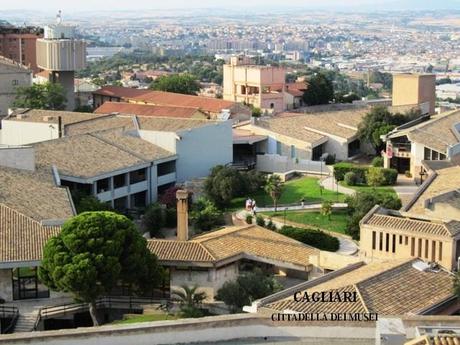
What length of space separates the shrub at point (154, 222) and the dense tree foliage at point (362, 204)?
280 inches

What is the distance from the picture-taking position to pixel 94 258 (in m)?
24.9

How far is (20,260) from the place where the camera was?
26578 mm

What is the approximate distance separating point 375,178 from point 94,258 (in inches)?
772

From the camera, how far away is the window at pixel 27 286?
2728 centimetres

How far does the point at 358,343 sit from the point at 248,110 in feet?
157

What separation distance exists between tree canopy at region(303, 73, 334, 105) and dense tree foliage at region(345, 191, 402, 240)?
35.6 meters

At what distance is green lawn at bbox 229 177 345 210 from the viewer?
3906 cm

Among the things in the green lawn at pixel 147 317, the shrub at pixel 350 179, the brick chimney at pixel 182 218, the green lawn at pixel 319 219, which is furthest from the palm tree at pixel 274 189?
the green lawn at pixel 147 317

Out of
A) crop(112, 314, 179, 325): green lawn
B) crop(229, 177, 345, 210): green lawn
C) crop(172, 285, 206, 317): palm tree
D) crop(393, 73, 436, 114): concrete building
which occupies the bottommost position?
crop(112, 314, 179, 325): green lawn

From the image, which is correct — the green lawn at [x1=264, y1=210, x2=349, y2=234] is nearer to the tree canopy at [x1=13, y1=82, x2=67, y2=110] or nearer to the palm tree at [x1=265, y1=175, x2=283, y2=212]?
the palm tree at [x1=265, y1=175, x2=283, y2=212]

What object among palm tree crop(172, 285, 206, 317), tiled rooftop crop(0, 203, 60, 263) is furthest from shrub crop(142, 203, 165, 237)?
palm tree crop(172, 285, 206, 317)

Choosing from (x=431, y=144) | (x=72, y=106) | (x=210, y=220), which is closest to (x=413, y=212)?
(x=210, y=220)

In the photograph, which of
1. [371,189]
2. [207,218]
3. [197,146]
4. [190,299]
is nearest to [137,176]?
[197,146]

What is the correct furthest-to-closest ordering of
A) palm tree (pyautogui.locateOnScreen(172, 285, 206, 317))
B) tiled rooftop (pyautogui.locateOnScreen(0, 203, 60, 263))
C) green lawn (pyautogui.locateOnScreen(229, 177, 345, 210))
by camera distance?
green lawn (pyautogui.locateOnScreen(229, 177, 345, 210))
tiled rooftop (pyautogui.locateOnScreen(0, 203, 60, 263))
palm tree (pyautogui.locateOnScreen(172, 285, 206, 317))
